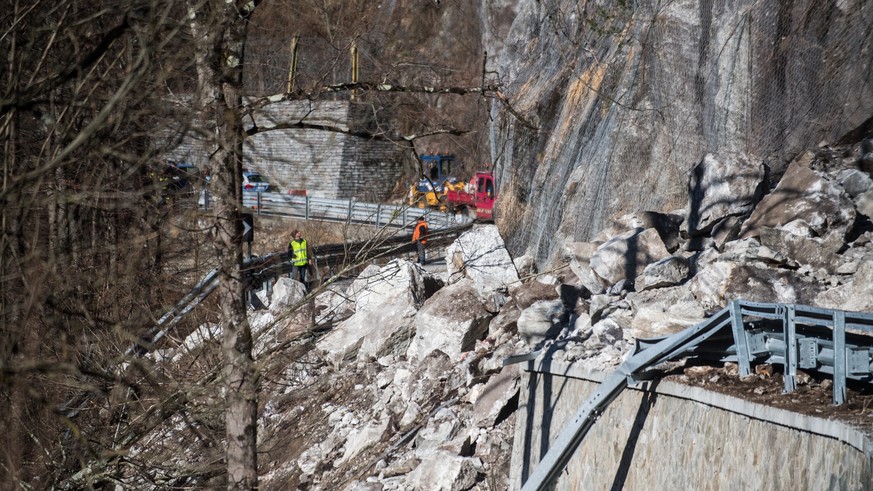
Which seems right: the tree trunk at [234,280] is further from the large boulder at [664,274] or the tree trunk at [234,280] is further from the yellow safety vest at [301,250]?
the yellow safety vest at [301,250]

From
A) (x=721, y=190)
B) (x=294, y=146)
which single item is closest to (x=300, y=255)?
(x=721, y=190)

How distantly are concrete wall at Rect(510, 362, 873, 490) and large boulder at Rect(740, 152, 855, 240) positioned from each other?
2.61m

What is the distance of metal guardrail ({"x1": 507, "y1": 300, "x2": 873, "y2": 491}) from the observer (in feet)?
15.8

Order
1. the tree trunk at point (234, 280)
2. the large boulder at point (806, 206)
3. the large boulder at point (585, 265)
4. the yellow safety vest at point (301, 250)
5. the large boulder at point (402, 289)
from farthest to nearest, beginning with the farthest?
the yellow safety vest at point (301, 250) → the large boulder at point (402, 289) → the large boulder at point (585, 265) → the large boulder at point (806, 206) → the tree trunk at point (234, 280)

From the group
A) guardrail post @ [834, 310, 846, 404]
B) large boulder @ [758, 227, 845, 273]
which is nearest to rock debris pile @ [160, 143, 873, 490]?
large boulder @ [758, 227, 845, 273]

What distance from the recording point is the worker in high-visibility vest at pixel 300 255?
12.7m

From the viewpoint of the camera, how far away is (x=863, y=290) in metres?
6.58

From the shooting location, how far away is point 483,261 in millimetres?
11461

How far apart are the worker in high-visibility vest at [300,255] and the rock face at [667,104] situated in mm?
3155

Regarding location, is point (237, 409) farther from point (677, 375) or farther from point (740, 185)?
point (740, 185)

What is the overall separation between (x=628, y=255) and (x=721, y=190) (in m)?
1.24

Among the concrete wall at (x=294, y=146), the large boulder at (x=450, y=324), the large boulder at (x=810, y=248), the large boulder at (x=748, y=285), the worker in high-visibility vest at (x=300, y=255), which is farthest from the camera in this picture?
the worker in high-visibility vest at (x=300, y=255)

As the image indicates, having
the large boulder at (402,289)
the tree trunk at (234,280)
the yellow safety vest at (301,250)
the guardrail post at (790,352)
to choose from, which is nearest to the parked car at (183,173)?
the tree trunk at (234,280)

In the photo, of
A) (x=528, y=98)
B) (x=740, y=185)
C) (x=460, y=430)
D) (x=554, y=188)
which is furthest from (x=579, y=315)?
(x=528, y=98)
